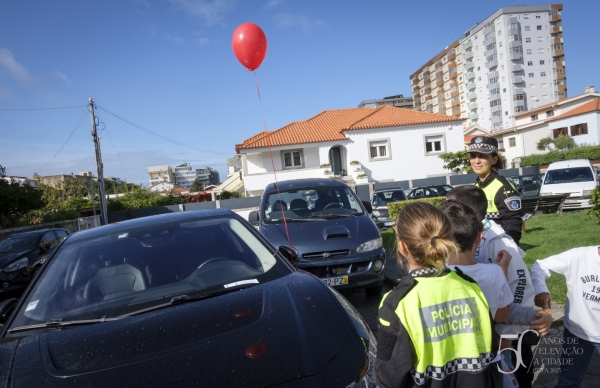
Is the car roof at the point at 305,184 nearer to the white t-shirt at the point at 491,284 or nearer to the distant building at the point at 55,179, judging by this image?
the white t-shirt at the point at 491,284

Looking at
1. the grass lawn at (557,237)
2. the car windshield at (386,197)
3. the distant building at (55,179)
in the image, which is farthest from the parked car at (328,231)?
the distant building at (55,179)

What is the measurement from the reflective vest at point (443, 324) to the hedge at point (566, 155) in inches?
1517

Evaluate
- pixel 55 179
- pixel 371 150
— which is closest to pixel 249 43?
pixel 371 150

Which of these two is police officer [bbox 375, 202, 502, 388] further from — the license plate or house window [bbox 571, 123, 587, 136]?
house window [bbox 571, 123, 587, 136]

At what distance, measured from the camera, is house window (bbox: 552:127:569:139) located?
166 feet

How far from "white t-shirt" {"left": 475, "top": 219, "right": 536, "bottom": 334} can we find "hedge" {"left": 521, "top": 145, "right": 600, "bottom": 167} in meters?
37.4

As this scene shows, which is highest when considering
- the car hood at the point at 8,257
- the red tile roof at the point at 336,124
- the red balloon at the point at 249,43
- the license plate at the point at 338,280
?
the red tile roof at the point at 336,124

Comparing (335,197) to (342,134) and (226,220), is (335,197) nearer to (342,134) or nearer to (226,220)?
(226,220)

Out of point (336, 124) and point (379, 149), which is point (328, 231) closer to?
point (379, 149)

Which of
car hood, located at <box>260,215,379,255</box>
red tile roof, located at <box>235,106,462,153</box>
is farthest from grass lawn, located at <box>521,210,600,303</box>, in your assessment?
red tile roof, located at <box>235,106,462,153</box>

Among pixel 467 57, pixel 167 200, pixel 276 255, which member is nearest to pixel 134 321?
pixel 276 255

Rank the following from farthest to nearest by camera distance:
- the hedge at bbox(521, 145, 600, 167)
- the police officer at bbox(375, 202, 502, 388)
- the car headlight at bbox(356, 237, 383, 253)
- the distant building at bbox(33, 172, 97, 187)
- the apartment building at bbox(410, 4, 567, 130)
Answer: the apartment building at bbox(410, 4, 567, 130) < the distant building at bbox(33, 172, 97, 187) < the hedge at bbox(521, 145, 600, 167) < the car headlight at bbox(356, 237, 383, 253) < the police officer at bbox(375, 202, 502, 388)

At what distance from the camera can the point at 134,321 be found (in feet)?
7.80

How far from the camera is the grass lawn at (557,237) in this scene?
17.9 feet
